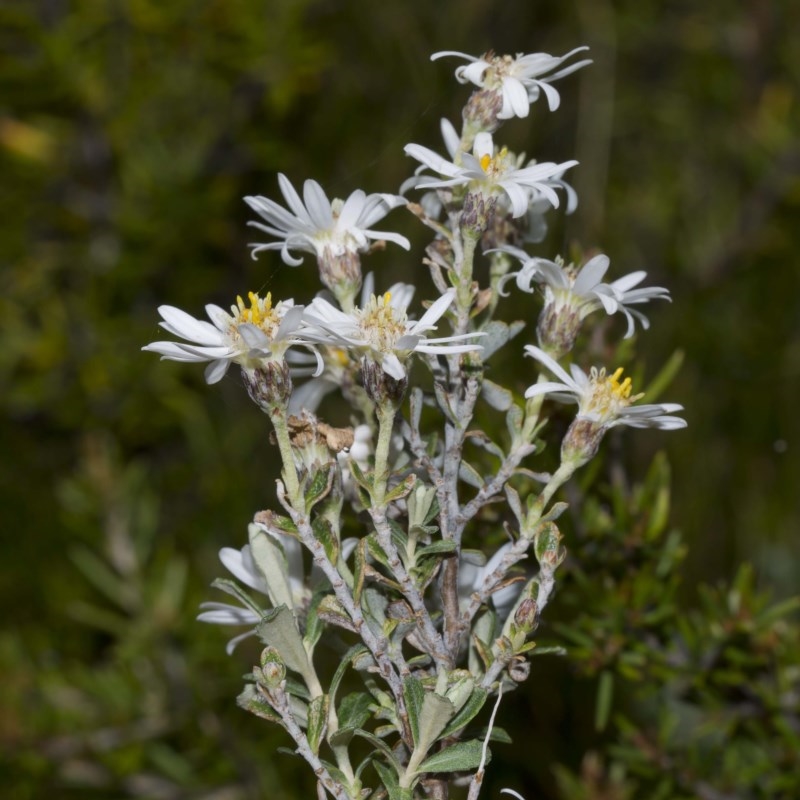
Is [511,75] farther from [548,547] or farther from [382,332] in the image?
[548,547]

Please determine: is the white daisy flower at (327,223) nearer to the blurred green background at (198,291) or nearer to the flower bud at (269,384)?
the flower bud at (269,384)

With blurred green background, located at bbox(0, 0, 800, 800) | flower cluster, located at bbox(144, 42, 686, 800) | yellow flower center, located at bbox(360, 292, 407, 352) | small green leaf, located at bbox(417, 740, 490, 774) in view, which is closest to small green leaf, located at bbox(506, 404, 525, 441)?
flower cluster, located at bbox(144, 42, 686, 800)

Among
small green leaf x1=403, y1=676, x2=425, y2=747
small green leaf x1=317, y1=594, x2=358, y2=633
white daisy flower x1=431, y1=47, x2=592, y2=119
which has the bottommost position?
small green leaf x1=403, y1=676, x2=425, y2=747

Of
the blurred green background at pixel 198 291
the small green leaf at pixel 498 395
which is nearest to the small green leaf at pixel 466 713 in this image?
the small green leaf at pixel 498 395

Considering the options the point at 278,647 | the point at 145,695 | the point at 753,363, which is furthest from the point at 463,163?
the point at 753,363

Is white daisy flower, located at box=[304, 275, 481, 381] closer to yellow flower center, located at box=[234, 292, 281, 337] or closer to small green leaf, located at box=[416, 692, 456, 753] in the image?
yellow flower center, located at box=[234, 292, 281, 337]

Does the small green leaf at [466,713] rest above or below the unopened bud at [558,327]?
below
